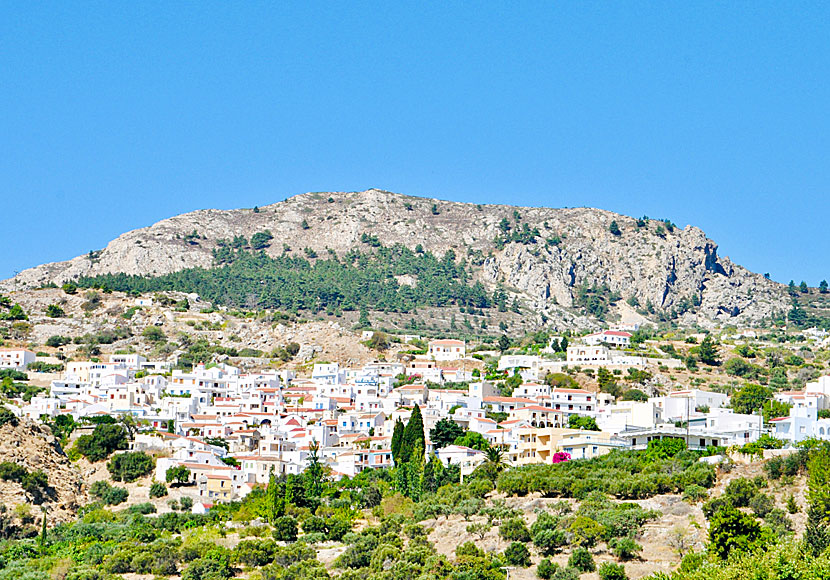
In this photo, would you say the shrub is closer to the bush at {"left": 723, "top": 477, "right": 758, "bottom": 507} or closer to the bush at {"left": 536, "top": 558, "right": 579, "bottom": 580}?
the bush at {"left": 536, "top": 558, "right": 579, "bottom": 580}

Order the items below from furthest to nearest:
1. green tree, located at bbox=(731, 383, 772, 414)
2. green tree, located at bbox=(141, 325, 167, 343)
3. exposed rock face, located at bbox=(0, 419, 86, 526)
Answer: green tree, located at bbox=(141, 325, 167, 343) → green tree, located at bbox=(731, 383, 772, 414) → exposed rock face, located at bbox=(0, 419, 86, 526)

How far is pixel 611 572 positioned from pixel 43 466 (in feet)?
110

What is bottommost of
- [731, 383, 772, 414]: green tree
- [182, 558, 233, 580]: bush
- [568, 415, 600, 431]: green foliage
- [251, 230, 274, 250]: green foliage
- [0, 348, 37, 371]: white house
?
[182, 558, 233, 580]: bush

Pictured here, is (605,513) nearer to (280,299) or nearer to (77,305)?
(77,305)

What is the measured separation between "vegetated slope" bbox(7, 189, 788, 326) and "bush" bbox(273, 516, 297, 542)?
369 ft

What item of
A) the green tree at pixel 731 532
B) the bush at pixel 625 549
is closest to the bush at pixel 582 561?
the bush at pixel 625 549

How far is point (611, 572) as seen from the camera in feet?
149

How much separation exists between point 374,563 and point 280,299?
115 meters

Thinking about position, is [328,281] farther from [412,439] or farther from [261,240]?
[412,439]

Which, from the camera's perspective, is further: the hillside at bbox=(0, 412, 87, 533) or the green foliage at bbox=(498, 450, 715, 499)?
the hillside at bbox=(0, 412, 87, 533)

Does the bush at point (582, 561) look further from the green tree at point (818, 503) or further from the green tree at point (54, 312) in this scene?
the green tree at point (54, 312)

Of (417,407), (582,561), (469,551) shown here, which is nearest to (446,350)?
(417,407)

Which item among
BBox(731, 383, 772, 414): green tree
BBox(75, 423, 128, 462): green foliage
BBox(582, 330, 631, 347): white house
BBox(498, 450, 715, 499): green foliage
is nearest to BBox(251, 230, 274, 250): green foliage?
BBox(582, 330, 631, 347): white house

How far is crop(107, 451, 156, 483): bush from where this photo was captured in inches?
2744
